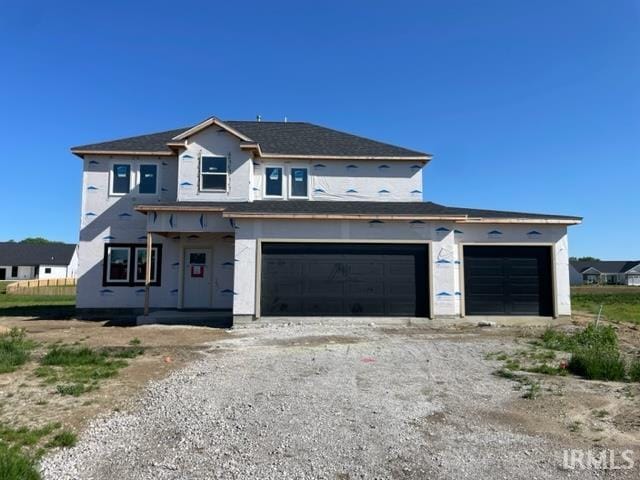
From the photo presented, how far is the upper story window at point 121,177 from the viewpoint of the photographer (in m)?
18.0

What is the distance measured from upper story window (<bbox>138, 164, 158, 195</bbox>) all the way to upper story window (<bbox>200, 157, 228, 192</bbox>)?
7.72 ft

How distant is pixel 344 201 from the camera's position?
59.1 feet

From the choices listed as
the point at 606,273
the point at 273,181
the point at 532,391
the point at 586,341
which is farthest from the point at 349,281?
the point at 606,273

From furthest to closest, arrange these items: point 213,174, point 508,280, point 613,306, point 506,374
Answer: point 613,306 → point 213,174 → point 508,280 → point 506,374

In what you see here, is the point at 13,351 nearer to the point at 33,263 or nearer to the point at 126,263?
the point at 126,263

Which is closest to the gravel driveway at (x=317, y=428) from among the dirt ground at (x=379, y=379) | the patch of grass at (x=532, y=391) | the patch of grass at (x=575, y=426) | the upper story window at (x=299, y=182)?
the dirt ground at (x=379, y=379)

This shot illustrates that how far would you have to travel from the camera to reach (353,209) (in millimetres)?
15695

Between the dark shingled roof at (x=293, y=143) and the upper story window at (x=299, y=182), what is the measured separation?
2.49ft

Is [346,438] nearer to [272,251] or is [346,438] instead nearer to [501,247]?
[272,251]

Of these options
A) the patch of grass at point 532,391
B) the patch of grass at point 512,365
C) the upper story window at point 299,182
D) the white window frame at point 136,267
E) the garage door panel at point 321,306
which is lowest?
the patch of grass at point 512,365

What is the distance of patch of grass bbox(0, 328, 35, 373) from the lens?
8363 millimetres

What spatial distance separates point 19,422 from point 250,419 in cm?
284

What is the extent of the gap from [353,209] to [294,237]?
247 cm

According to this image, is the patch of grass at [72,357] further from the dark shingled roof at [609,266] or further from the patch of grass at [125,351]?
the dark shingled roof at [609,266]
